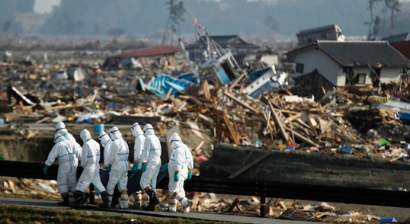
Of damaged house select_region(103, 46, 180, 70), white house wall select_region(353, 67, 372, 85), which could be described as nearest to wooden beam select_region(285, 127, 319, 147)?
white house wall select_region(353, 67, 372, 85)

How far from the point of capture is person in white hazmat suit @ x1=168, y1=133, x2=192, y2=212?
40.3 feet

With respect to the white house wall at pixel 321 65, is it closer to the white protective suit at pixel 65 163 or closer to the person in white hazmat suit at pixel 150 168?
the person in white hazmat suit at pixel 150 168

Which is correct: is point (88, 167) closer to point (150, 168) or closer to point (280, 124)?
point (150, 168)

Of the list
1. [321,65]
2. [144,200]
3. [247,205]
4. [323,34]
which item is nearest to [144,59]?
[323,34]

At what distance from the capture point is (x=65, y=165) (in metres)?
12.5

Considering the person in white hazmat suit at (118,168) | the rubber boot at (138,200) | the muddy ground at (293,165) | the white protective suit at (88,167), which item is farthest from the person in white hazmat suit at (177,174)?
the muddy ground at (293,165)

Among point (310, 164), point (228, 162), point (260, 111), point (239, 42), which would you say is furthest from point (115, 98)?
point (239, 42)

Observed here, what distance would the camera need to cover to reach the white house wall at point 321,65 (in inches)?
1399

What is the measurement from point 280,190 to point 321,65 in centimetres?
2553

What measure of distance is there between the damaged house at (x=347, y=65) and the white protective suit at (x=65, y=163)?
977 inches

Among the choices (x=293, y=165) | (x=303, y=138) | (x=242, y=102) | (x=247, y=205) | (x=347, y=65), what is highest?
(x=347, y=65)

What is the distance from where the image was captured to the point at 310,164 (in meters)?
20.3

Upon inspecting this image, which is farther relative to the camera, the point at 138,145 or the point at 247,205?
the point at 247,205

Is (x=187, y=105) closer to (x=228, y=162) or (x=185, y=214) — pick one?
(x=228, y=162)
